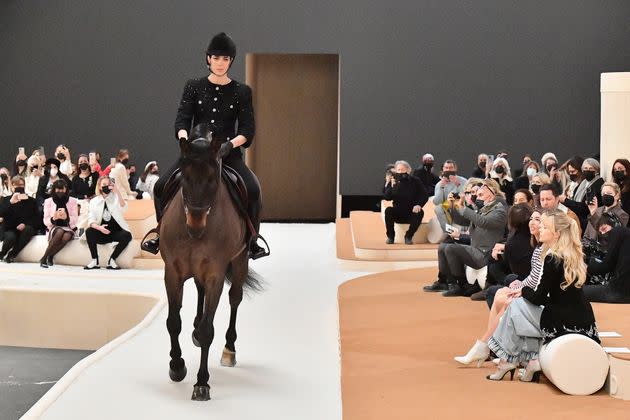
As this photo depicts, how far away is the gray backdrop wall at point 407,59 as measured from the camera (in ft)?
68.5

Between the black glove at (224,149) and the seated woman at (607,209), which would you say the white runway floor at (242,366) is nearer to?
the black glove at (224,149)

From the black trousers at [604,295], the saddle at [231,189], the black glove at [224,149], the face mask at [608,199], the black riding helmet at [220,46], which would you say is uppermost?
the black riding helmet at [220,46]

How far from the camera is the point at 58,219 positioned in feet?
48.2

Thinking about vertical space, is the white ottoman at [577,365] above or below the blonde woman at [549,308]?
below

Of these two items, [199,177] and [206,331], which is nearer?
[199,177]

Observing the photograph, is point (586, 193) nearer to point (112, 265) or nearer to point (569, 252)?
point (569, 252)

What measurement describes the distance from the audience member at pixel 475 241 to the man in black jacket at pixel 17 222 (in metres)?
6.50

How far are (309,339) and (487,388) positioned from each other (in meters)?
2.43

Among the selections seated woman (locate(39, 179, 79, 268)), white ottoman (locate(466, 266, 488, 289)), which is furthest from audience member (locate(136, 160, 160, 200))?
white ottoman (locate(466, 266, 488, 289))

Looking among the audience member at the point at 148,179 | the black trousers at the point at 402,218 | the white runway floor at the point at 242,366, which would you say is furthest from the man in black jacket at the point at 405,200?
the audience member at the point at 148,179

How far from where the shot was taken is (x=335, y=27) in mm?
20953

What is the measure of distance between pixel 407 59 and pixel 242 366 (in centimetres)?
1391

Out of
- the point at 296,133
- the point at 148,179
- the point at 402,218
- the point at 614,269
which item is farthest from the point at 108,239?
the point at 296,133

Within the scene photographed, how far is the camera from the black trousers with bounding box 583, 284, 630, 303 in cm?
935
